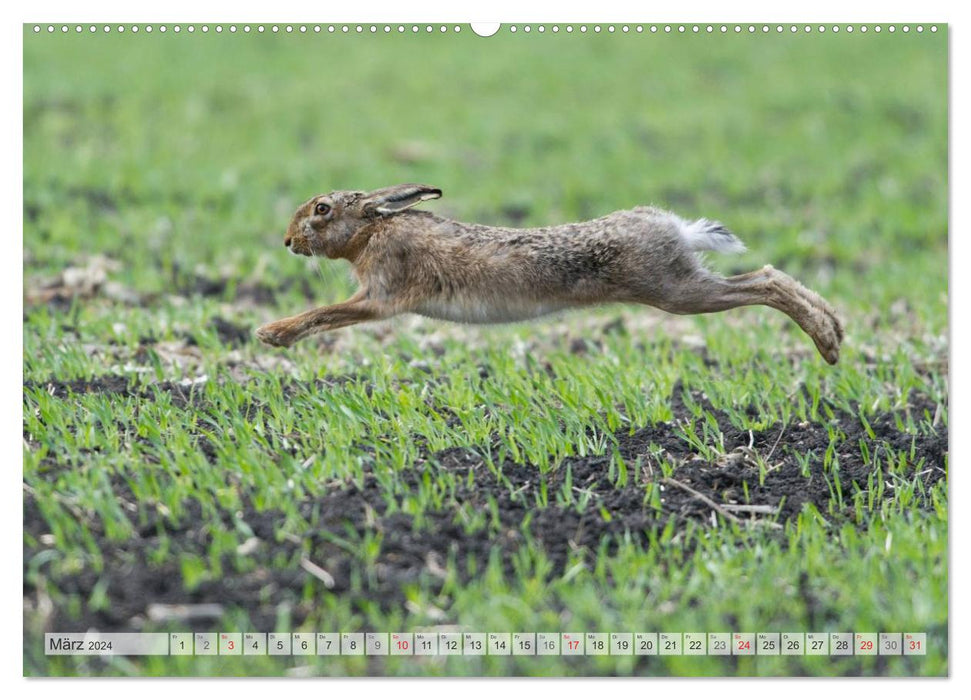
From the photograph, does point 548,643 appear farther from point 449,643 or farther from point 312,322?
point 312,322

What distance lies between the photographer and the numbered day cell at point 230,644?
4102 millimetres

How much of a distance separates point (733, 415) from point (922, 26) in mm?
2014

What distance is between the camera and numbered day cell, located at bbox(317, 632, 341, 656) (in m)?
4.09

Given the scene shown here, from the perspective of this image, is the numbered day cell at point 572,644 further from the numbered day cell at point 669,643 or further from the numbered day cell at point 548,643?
the numbered day cell at point 669,643

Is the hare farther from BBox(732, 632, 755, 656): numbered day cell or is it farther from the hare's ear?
BBox(732, 632, 755, 656): numbered day cell

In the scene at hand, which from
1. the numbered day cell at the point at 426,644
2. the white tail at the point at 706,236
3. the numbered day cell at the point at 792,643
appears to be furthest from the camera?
the white tail at the point at 706,236

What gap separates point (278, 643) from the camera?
4.12 meters

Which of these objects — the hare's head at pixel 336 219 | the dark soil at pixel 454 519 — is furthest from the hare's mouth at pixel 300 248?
the dark soil at pixel 454 519

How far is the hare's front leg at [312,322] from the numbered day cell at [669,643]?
6.97 ft

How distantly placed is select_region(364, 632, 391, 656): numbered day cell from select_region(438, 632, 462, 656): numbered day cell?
0.58 ft

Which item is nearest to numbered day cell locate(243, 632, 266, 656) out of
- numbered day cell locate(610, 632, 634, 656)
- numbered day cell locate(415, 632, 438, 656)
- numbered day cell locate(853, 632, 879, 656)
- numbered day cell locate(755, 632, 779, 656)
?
numbered day cell locate(415, 632, 438, 656)

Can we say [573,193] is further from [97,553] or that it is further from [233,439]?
[97,553]

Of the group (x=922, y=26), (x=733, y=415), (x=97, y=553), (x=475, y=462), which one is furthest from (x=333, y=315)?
(x=922, y=26)

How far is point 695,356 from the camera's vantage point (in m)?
6.93
